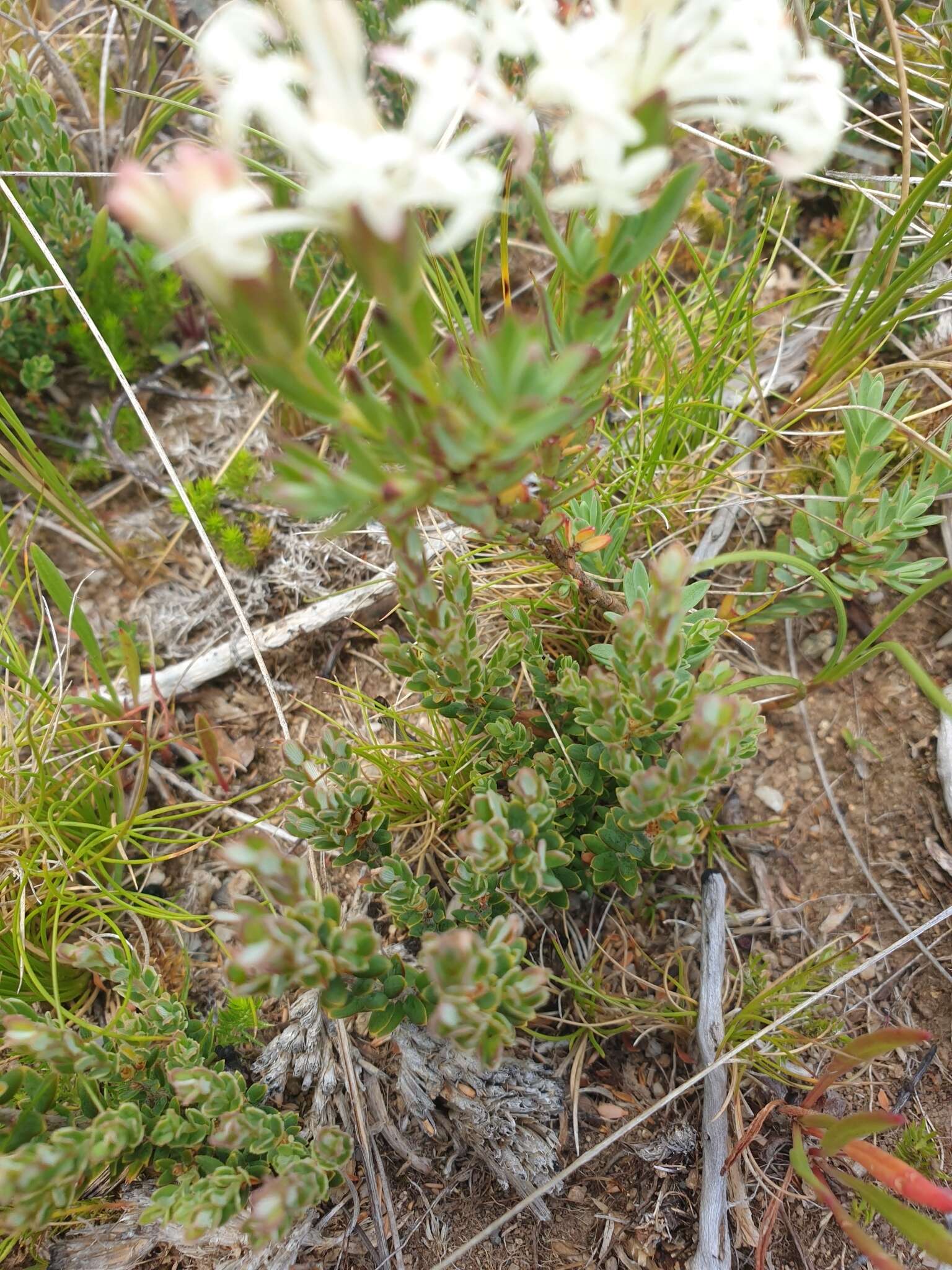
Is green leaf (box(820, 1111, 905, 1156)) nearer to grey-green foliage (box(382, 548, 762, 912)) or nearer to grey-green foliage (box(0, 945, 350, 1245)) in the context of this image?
grey-green foliage (box(382, 548, 762, 912))

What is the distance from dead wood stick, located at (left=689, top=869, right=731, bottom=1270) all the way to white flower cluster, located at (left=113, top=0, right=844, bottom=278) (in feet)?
4.51

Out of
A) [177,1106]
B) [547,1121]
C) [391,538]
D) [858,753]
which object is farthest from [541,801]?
[858,753]

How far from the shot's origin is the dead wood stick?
150cm

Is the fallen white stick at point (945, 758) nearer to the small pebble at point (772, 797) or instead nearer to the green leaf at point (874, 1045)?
the small pebble at point (772, 797)

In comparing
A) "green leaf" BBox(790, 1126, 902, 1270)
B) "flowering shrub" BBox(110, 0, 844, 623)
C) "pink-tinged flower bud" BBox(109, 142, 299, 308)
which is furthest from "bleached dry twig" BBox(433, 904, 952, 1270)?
"pink-tinged flower bud" BBox(109, 142, 299, 308)

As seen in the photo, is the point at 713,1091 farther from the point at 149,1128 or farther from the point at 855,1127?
the point at 149,1128

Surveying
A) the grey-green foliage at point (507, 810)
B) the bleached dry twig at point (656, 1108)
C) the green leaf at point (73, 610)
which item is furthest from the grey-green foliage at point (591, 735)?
the green leaf at point (73, 610)

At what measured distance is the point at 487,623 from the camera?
6.78 ft

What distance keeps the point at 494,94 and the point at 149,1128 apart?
1.65 m

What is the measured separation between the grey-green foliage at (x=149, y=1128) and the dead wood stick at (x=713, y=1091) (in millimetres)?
684

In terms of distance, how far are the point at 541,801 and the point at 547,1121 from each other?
0.72 m

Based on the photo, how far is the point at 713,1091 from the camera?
1.59 meters

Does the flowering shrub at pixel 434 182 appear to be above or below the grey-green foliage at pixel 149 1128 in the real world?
above

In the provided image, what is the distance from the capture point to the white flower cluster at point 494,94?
0.82 m
